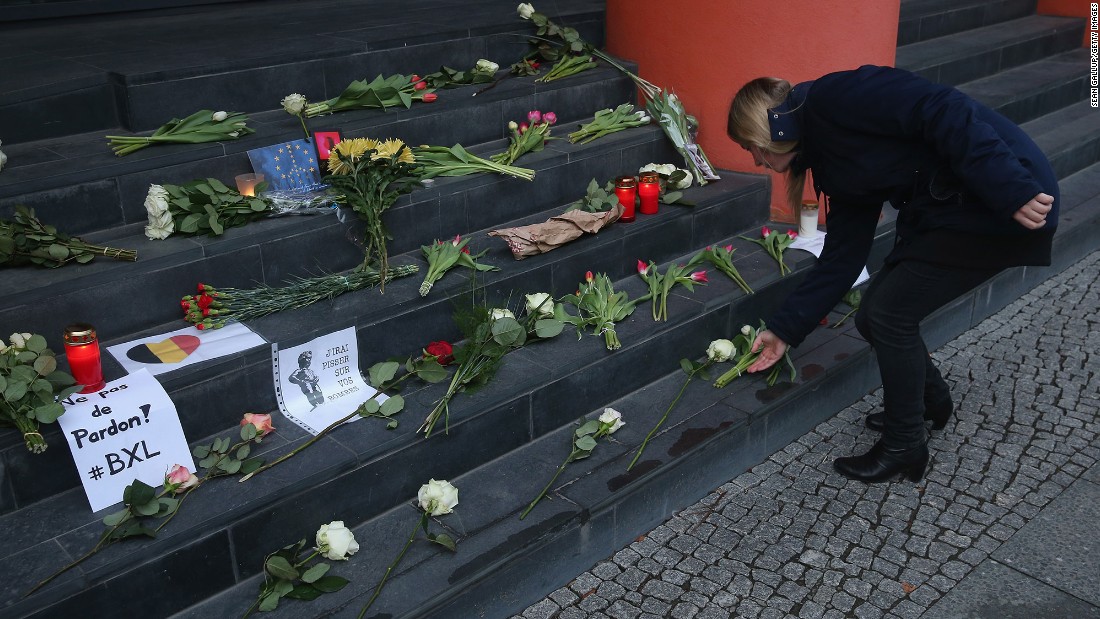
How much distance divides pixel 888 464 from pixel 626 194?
159 centimetres

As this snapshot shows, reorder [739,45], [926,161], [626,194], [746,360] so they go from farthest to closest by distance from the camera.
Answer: [739,45], [626,194], [746,360], [926,161]

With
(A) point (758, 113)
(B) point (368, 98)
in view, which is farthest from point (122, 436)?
(A) point (758, 113)

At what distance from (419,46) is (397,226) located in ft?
4.27

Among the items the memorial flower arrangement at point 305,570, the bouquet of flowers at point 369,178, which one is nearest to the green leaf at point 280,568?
the memorial flower arrangement at point 305,570

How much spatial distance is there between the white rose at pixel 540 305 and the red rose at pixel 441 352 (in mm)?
408

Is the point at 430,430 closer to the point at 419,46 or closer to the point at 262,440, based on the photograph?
the point at 262,440

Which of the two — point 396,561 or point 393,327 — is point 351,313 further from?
point 396,561

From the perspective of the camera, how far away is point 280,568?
111 inches

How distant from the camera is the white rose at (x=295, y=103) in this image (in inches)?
165

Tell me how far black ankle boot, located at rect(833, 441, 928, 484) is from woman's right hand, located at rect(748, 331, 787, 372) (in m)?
0.50

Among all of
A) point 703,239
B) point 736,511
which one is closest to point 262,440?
point 736,511

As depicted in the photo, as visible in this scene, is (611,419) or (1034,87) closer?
(611,419)

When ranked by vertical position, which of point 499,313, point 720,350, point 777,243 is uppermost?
point 499,313
